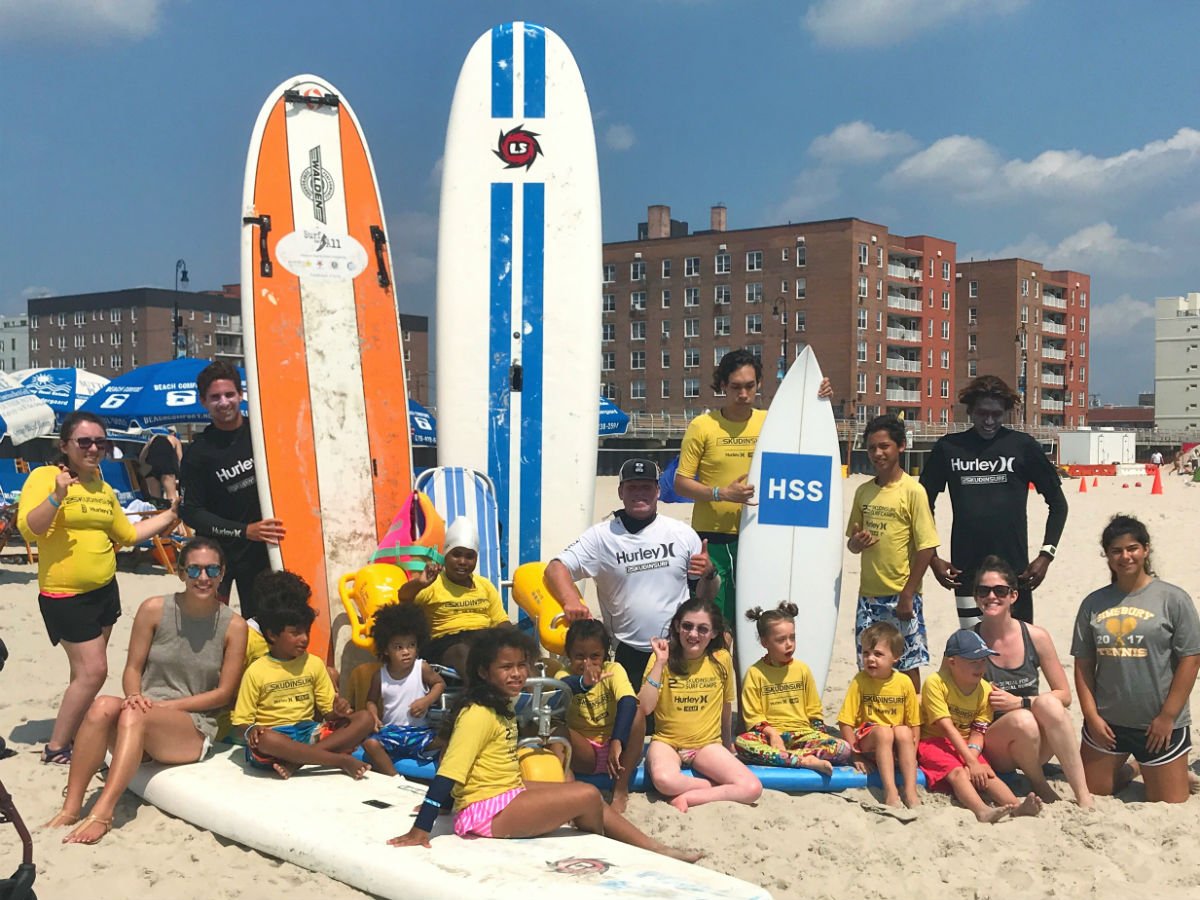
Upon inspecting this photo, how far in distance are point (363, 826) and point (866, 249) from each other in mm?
45994

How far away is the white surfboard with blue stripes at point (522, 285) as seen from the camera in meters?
5.83

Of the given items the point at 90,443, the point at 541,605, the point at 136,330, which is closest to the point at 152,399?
the point at 90,443

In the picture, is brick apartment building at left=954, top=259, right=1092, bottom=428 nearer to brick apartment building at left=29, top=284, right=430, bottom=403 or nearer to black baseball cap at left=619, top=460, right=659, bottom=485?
brick apartment building at left=29, top=284, right=430, bottom=403

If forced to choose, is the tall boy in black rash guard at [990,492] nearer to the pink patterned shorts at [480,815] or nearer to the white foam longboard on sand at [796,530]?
the white foam longboard on sand at [796,530]

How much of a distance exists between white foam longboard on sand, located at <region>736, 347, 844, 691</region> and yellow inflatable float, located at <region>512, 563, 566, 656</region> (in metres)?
0.89

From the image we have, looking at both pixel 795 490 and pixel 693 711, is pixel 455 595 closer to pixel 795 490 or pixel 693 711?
pixel 693 711

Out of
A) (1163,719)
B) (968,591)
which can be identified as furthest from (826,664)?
(1163,719)

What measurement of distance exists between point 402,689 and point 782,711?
1410 millimetres

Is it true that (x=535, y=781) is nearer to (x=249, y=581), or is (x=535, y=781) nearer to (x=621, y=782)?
(x=621, y=782)

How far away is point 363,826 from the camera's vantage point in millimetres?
3439

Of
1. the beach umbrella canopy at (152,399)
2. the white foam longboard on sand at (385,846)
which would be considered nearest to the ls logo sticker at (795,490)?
the white foam longboard on sand at (385,846)

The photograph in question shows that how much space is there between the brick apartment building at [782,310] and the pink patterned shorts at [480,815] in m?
41.5

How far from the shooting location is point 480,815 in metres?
3.32

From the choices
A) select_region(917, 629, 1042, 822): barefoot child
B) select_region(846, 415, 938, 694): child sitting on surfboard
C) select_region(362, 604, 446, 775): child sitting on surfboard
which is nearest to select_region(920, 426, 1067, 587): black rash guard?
select_region(846, 415, 938, 694): child sitting on surfboard
